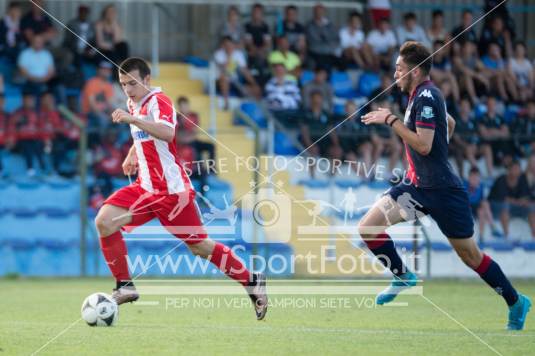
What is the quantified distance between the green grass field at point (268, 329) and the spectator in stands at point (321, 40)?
24.5 ft

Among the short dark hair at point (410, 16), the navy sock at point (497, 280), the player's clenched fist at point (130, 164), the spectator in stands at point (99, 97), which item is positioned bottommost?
the navy sock at point (497, 280)

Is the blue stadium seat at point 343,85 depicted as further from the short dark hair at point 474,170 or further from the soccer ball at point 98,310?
the soccer ball at point 98,310

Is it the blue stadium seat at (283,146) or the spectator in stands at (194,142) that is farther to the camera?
the blue stadium seat at (283,146)

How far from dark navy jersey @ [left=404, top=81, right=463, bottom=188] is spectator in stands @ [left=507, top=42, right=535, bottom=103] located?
11126 millimetres

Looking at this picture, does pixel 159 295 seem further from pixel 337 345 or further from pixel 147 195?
pixel 337 345

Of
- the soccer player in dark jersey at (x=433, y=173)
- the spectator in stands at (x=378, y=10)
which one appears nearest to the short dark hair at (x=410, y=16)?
the spectator in stands at (x=378, y=10)

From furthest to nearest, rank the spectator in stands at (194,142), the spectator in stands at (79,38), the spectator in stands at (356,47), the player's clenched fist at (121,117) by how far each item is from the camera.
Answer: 1. the spectator in stands at (356,47)
2. the spectator in stands at (79,38)
3. the spectator in stands at (194,142)
4. the player's clenched fist at (121,117)

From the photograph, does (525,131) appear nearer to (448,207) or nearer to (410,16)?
(410,16)

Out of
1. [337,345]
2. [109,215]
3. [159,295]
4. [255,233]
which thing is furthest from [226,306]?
[255,233]

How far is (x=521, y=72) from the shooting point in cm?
2125

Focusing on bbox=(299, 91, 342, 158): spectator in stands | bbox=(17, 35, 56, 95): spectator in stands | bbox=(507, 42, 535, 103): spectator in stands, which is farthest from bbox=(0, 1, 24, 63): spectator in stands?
bbox=(507, 42, 535, 103): spectator in stands

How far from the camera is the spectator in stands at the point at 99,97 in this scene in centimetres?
1803

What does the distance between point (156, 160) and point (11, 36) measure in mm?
9506

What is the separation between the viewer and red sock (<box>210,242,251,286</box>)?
1027 centimetres
